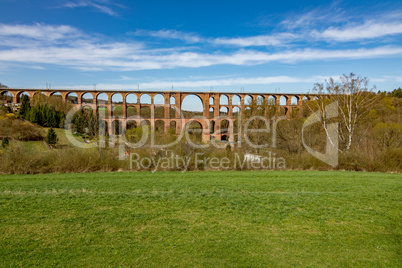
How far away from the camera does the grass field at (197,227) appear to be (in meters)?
3.12

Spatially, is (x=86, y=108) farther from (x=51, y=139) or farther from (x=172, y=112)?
(x=51, y=139)

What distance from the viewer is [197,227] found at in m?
3.97

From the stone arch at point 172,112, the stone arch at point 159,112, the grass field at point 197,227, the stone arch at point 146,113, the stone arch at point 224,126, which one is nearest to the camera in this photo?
the grass field at point 197,227

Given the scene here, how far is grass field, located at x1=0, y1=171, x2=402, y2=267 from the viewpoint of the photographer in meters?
3.12

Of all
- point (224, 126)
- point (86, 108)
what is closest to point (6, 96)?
point (86, 108)

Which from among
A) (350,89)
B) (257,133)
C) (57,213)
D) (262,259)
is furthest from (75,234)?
(350,89)

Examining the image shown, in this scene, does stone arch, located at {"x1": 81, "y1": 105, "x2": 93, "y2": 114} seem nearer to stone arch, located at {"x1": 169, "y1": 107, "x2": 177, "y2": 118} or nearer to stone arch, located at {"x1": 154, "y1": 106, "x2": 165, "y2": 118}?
stone arch, located at {"x1": 154, "y1": 106, "x2": 165, "y2": 118}

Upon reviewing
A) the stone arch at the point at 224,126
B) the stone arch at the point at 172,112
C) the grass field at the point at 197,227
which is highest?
the stone arch at the point at 172,112

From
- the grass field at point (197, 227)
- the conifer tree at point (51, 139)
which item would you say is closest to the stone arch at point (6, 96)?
the conifer tree at point (51, 139)

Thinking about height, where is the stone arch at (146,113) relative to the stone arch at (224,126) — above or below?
above

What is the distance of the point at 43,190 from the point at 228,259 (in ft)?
16.4

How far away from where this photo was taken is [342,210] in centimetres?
480

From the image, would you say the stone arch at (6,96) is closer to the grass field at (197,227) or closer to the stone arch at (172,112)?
the stone arch at (172,112)

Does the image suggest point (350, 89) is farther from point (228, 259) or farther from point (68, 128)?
point (68, 128)
